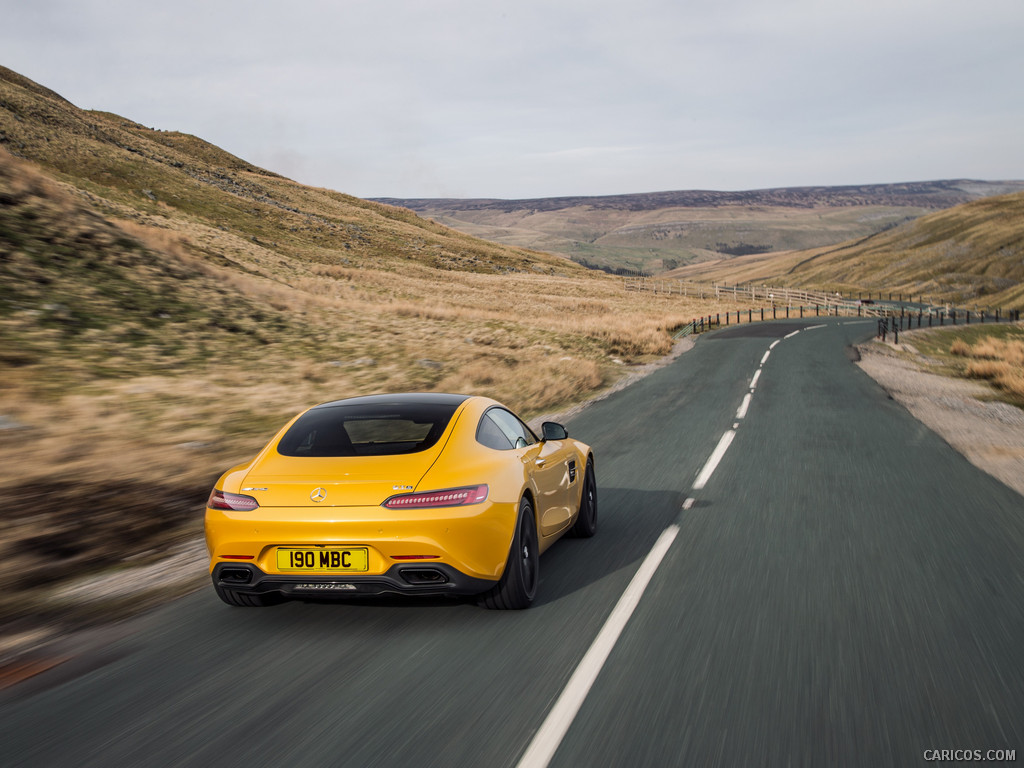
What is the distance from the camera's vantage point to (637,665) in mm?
4406

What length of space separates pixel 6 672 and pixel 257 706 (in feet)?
5.05

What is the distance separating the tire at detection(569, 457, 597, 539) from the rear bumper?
A: 7.63 ft

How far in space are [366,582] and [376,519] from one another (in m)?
0.36

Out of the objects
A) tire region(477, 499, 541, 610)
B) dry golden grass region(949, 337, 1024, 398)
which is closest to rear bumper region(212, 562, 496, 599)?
tire region(477, 499, 541, 610)

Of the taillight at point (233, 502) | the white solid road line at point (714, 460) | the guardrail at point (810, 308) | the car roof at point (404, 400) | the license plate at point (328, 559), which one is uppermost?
the car roof at point (404, 400)

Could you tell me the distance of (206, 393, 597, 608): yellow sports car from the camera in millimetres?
4836

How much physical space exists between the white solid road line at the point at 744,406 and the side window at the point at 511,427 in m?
9.25

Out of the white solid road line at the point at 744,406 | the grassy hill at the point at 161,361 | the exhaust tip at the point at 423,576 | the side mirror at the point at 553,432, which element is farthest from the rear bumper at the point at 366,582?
the white solid road line at the point at 744,406

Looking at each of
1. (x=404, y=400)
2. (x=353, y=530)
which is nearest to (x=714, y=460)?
(x=404, y=400)

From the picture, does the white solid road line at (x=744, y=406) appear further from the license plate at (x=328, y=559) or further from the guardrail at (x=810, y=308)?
the guardrail at (x=810, y=308)

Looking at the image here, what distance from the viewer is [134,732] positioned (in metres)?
3.77

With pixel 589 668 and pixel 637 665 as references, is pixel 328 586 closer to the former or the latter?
pixel 589 668

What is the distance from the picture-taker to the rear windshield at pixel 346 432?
5.49m

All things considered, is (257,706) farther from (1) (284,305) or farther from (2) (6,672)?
(1) (284,305)
